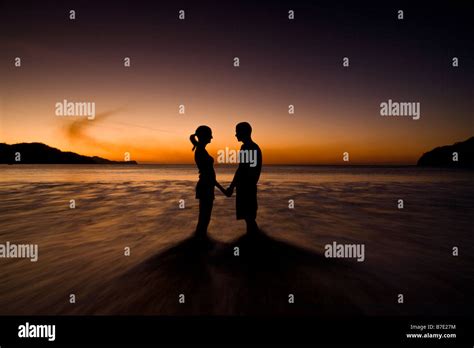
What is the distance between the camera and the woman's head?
6.18m

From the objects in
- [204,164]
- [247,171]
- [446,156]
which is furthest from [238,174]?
[446,156]

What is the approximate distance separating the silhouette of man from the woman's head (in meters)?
0.71

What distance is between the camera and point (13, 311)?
13.2ft

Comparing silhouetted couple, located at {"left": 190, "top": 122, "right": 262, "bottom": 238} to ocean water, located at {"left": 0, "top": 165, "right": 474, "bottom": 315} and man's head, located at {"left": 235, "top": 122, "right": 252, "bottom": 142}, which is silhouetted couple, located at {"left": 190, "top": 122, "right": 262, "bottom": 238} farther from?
ocean water, located at {"left": 0, "top": 165, "right": 474, "bottom": 315}

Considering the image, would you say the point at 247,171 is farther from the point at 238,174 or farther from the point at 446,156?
the point at 446,156

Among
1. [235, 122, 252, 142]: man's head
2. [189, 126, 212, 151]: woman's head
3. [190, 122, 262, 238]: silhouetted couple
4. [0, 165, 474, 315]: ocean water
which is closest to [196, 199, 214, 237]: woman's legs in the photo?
[190, 122, 262, 238]: silhouetted couple

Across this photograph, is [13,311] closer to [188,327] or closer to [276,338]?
[188,327]

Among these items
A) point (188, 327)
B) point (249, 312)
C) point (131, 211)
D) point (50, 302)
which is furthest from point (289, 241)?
point (131, 211)

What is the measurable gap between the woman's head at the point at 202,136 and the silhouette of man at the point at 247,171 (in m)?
0.71

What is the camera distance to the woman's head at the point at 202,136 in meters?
6.18

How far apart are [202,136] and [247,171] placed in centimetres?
145

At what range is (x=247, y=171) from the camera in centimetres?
648

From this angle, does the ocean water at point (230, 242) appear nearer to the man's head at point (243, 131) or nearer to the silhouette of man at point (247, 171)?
the silhouette of man at point (247, 171)

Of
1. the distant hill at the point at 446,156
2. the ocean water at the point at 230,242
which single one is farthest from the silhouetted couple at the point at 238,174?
the distant hill at the point at 446,156
